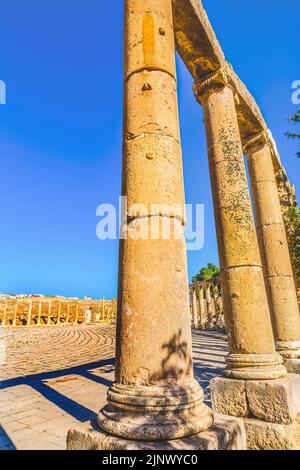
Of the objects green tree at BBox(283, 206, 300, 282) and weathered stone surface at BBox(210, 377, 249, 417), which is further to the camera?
green tree at BBox(283, 206, 300, 282)

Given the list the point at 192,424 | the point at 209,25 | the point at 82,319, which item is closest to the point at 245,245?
the point at 192,424

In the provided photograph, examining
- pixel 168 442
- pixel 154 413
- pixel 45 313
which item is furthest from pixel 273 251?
pixel 45 313

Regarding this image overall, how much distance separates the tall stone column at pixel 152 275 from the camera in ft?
7.34

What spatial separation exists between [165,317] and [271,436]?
2.31m

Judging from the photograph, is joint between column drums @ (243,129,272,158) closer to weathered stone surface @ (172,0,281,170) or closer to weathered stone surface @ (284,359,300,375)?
weathered stone surface @ (172,0,281,170)

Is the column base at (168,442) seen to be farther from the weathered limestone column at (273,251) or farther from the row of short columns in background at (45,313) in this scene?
the row of short columns in background at (45,313)

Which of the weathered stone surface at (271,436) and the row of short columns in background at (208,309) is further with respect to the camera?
the row of short columns in background at (208,309)

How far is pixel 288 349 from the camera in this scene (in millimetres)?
6004

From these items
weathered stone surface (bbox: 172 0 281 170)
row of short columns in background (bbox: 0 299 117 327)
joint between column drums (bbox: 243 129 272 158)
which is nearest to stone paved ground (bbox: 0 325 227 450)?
joint between column drums (bbox: 243 129 272 158)

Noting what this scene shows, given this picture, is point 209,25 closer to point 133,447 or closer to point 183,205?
point 183,205

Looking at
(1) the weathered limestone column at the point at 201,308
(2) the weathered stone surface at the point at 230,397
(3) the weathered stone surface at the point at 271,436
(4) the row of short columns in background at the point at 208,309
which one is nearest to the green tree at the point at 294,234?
(2) the weathered stone surface at the point at 230,397

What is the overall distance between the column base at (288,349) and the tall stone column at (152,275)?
427cm

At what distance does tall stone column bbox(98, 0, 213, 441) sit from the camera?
7.34 feet

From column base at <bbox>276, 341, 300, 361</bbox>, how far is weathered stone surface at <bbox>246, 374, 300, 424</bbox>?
7.25 feet
